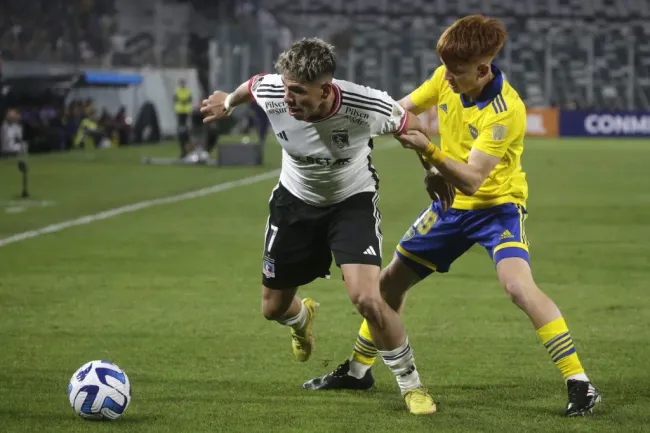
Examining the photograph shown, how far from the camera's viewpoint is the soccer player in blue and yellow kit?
254 inches

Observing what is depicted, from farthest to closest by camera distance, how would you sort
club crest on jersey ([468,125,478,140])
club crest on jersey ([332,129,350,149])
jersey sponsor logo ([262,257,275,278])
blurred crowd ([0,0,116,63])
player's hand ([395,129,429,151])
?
1. blurred crowd ([0,0,116,63])
2. jersey sponsor logo ([262,257,275,278])
3. club crest on jersey ([468,125,478,140])
4. club crest on jersey ([332,129,350,149])
5. player's hand ([395,129,429,151])

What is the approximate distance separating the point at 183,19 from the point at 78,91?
12732 millimetres

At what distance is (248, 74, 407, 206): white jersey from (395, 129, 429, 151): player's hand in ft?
0.68

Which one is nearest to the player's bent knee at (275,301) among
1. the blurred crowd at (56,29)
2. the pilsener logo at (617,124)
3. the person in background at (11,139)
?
the person in background at (11,139)

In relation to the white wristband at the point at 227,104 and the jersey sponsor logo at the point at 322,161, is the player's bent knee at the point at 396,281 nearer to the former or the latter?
the jersey sponsor logo at the point at 322,161

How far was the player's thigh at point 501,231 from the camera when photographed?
6.81 meters

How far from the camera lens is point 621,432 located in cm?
620

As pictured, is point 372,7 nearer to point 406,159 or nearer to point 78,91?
point 78,91

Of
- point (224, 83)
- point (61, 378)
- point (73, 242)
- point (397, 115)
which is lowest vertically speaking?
point (224, 83)

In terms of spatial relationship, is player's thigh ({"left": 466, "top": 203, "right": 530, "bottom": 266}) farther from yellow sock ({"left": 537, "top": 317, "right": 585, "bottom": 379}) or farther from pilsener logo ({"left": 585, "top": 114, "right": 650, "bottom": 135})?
pilsener logo ({"left": 585, "top": 114, "right": 650, "bottom": 135})

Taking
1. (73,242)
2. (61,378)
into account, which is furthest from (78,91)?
(61,378)

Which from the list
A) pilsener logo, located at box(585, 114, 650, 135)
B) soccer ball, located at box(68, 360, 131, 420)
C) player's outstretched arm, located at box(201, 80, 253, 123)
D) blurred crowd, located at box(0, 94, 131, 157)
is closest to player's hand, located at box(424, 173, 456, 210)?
player's outstretched arm, located at box(201, 80, 253, 123)

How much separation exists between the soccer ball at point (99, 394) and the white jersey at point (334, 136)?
1436 mm

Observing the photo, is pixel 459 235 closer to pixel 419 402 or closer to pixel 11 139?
pixel 419 402
